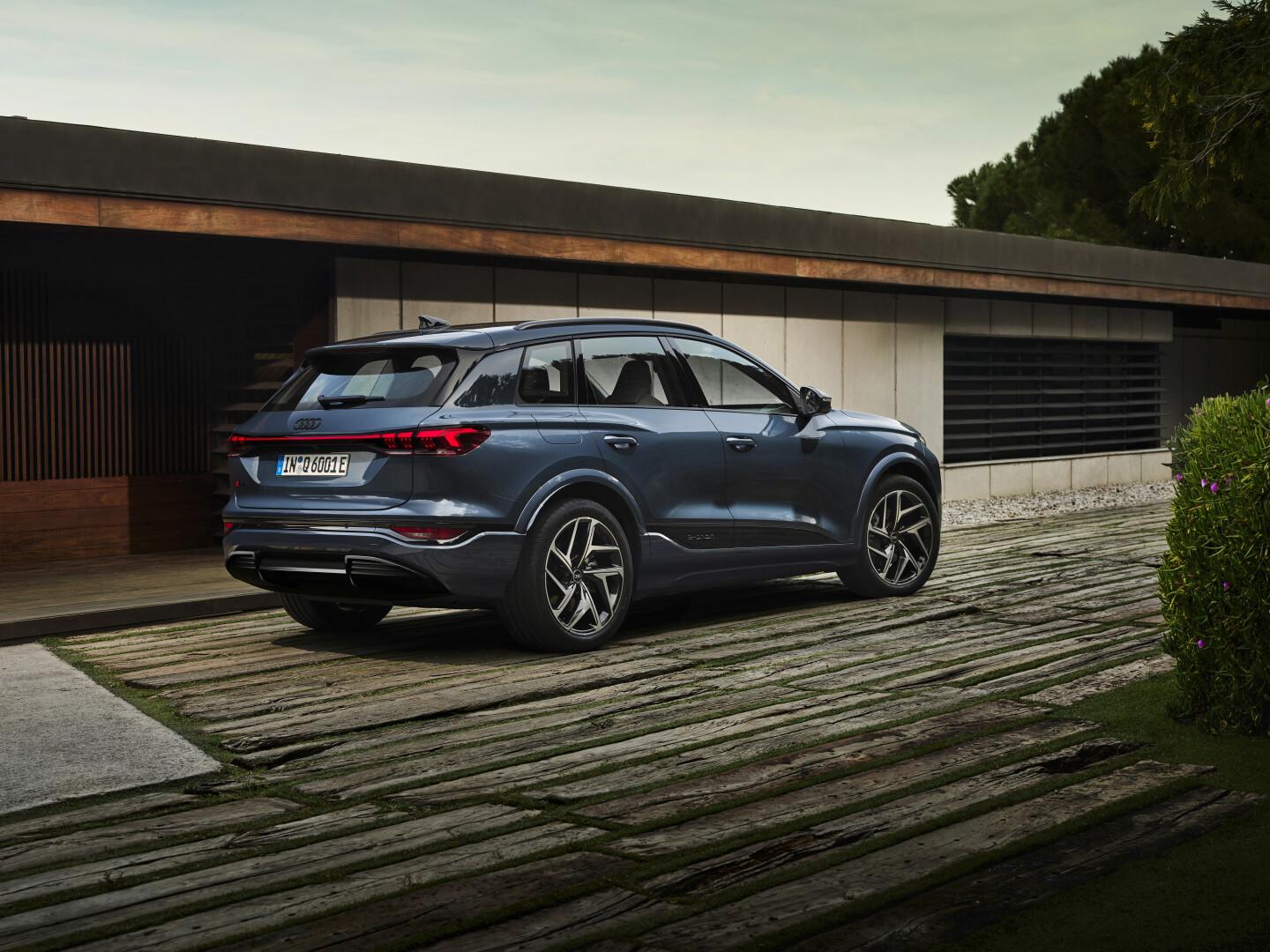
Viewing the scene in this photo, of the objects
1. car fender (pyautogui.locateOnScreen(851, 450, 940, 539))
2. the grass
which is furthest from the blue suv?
the grass

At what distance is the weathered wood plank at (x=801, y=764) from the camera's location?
14.4ft

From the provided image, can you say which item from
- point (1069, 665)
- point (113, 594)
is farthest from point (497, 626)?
point (1069, 665)

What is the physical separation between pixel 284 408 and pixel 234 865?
12.4ft

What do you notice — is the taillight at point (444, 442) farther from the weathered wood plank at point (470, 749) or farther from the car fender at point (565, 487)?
the weathered wood plank at point (470, 749)

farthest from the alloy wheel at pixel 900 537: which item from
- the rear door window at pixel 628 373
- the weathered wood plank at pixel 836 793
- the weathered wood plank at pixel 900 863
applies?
the weathered wood plank at pixel 900 863

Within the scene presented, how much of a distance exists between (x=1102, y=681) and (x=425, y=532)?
3.10 metres

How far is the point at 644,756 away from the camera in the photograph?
16.5 feet

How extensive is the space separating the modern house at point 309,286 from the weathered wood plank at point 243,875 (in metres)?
6.11

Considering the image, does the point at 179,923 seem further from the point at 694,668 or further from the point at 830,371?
the point at 830,371

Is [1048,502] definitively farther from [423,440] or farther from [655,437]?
[423,440]

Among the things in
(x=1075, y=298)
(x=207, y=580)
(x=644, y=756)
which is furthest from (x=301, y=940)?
(x=1075, y=298)

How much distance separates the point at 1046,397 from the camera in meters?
19.2

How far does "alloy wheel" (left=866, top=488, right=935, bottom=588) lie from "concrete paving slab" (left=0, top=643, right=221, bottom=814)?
4728mm

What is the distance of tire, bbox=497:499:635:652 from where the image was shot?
7.01 m
